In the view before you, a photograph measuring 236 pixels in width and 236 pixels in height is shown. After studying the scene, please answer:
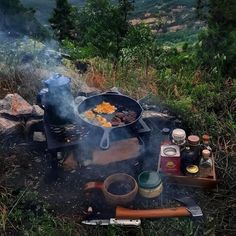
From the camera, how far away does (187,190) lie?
4324 mm

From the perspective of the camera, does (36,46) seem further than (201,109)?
Yes

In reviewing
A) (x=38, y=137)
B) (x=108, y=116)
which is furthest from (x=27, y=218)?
(x=108, y=116)

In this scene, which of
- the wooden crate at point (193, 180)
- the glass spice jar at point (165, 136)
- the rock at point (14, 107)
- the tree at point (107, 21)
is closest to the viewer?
the wooden crate at point (193, 180)

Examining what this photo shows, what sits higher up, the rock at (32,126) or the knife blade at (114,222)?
the rock at (32,126)

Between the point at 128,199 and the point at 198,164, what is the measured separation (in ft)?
3.20

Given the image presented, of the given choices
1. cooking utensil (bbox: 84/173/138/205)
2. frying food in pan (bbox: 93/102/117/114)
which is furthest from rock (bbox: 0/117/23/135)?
cooking utensil (bbox: 84/173/138/205)

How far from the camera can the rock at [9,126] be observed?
192 inches

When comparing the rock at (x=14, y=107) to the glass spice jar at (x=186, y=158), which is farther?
the rock at (x=14, y=107)

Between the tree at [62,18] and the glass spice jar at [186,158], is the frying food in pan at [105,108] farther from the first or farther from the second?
the tree at [62,18]

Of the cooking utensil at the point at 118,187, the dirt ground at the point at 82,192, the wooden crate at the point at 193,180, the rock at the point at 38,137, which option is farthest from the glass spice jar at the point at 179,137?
the rock at the point at 38,137

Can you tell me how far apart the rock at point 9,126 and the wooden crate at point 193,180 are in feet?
6.61

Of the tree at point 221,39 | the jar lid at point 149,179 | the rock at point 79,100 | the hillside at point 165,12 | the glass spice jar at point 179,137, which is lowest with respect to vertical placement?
the hillside at point 165,12

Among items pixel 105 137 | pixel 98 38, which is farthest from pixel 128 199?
pixel 98 38

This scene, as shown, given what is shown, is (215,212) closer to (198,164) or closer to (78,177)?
(198,164)
